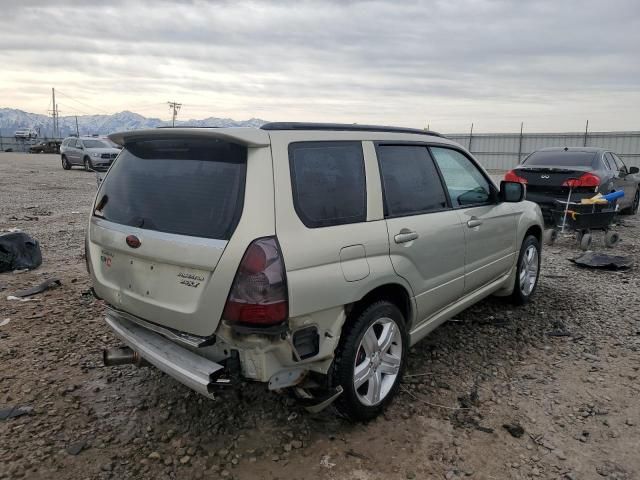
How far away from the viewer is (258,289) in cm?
243

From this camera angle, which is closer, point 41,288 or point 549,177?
point 41,288

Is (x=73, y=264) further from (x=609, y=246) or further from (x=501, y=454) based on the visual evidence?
(x=609, y=246)

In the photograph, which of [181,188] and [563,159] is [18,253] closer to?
[181,188]

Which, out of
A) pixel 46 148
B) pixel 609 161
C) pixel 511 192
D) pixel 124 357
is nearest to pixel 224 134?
pixel 124 357

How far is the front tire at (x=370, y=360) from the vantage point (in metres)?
2.87

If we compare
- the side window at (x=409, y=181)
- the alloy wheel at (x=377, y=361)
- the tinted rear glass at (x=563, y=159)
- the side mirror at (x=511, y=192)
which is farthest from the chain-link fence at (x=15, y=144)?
the alloy wheel at (x=377, y=361)

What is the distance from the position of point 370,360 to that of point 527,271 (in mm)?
2984

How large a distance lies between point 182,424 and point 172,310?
0.93 meters

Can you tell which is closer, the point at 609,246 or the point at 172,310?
the point at 172,310

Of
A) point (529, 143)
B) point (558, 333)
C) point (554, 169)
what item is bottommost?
point (558, 333)

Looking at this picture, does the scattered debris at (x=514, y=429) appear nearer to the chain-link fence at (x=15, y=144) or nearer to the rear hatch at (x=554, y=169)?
the rear hatch at (x=554, y=169)

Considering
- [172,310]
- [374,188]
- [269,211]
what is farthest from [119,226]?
[374,188]

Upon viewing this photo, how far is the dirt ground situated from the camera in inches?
109

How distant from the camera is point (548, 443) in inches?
117
